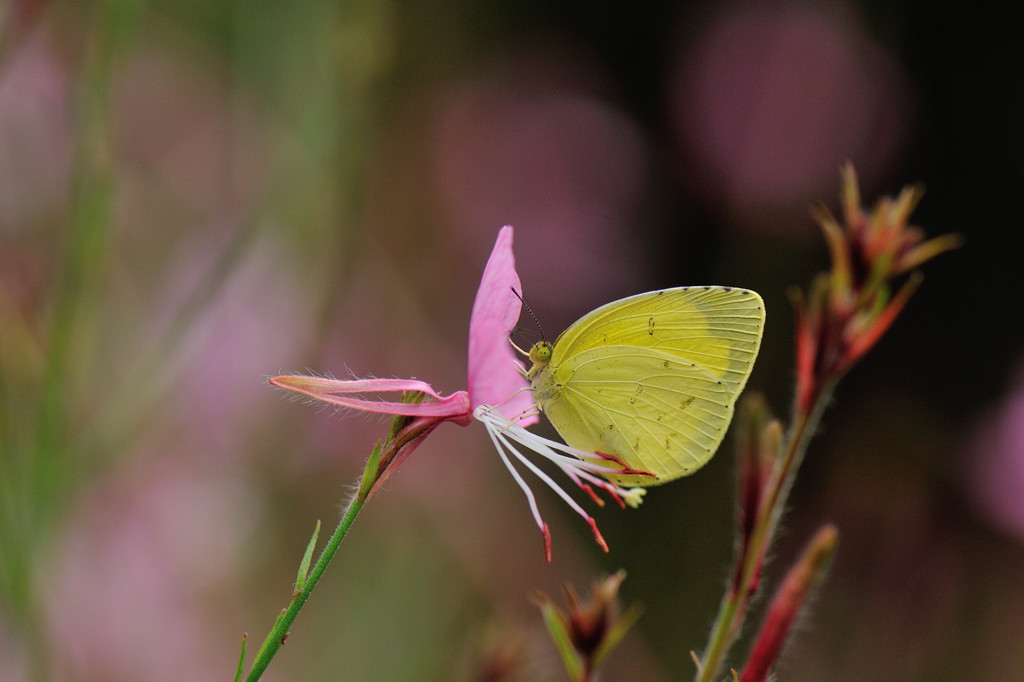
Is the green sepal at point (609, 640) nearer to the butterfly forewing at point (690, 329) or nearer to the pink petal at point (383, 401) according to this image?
the pink petal at point (383, 401)

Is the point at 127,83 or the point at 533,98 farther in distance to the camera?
the point at 533,98

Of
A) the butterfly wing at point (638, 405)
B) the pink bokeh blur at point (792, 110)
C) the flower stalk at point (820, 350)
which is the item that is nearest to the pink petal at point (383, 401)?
the flower stalk at point (820, 350)

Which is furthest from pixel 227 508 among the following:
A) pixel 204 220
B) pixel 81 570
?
pixel 204 220

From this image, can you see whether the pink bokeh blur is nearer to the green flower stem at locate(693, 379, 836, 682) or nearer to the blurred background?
the blurred background

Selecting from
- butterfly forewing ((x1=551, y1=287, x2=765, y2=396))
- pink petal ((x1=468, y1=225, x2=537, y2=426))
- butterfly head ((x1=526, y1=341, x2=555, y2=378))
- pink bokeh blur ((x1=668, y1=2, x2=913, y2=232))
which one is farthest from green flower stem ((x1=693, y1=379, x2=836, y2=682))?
pink bokeh blur ((x1=668, y1=2, x2=913, y2=232))

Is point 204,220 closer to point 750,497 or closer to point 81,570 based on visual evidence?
point 81,570

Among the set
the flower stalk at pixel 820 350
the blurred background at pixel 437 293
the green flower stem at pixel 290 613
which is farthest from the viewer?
the blurred background at pixel 437 293
